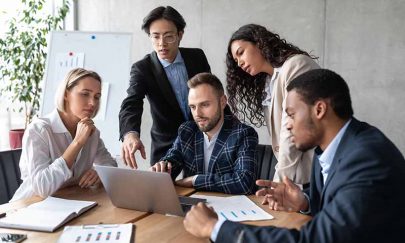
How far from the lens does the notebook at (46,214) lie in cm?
153

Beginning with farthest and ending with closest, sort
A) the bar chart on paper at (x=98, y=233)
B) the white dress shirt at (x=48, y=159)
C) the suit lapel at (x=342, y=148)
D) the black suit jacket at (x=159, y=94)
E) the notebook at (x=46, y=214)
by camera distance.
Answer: the black suit jacket at (x=159, y=94)
the white dress shirt at (x=48, y=159)
the notebook at (x=46, y=214)
the bar chart on paper at (x=98, y=233)
the suit lapel at (x=342, y=148)

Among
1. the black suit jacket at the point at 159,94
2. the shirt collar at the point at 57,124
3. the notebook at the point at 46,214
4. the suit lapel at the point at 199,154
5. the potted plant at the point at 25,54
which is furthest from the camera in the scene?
the potted plant at the point at 25,54

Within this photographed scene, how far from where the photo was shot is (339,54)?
364cm

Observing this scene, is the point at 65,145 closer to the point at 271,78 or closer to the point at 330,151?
the point at 271,78

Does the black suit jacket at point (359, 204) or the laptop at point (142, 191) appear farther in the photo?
the laptop at point (142, 191)

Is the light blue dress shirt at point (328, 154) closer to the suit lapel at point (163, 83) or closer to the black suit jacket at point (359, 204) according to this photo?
the black suit jacket at point (359, 204)

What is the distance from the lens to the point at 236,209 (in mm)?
1745

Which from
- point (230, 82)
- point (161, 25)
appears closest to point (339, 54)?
point (230, 82)

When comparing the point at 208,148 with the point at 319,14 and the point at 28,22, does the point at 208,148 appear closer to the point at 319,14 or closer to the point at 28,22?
the point at 319,14

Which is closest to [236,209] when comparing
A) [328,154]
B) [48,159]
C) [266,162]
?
[328,154]

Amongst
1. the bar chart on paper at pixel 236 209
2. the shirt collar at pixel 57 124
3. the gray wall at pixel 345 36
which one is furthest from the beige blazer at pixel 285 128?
the gray wall at pixel 345 36

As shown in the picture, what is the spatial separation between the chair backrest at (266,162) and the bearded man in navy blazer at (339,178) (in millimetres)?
961

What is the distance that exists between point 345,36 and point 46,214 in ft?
9.24

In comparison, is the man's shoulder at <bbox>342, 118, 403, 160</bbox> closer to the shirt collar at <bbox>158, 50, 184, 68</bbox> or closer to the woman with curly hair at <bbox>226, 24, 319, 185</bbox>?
the woman with curly hair at <bbox>226, 24, 319, 185</bbox>
